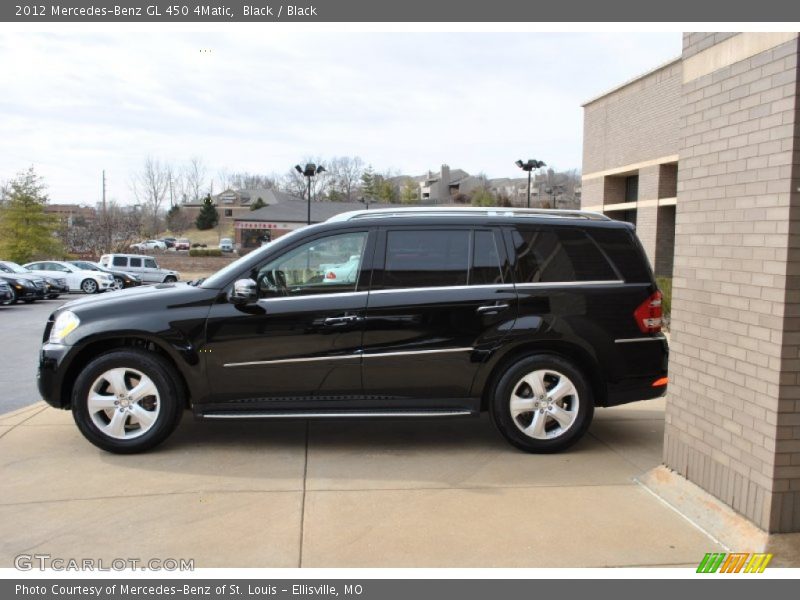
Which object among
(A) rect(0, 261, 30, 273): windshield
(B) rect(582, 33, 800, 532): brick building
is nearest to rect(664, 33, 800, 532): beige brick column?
(B) rect(582, 33, 800, 532): brick building

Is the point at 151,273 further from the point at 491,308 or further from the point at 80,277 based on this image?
the point at 491,308

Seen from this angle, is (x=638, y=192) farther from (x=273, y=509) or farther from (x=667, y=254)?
(x=273, y=509)

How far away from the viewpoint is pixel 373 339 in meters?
5.19

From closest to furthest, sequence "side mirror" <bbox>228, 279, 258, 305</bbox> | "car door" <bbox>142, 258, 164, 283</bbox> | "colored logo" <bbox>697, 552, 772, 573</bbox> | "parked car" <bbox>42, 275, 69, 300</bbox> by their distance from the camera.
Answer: "colored logo" <bbox>697, 552, 772, 573</bbox>
"side mirror" <bbox>228, 279, 258, 305</bbox>
"parked car" <bbox>42, 275, 69, 300</bbox>
"car door" <bbox>142, 258, 164, 283</bbox>

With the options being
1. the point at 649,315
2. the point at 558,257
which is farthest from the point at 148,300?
the point at 649,315

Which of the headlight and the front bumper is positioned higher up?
the headlight

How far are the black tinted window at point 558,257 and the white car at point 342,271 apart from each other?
1.30m

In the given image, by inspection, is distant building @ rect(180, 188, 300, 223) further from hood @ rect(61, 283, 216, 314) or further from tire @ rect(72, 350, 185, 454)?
tire @ rect(72, 350, 185, 454)

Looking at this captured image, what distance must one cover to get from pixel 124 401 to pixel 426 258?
8.55 ft

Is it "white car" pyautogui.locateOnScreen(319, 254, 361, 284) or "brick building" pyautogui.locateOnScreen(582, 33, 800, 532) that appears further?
"white car" pyautogui.locateOnScreen(319, 254, 361, 284)

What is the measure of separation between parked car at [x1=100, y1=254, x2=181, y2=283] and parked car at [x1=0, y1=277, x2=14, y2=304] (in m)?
13.6

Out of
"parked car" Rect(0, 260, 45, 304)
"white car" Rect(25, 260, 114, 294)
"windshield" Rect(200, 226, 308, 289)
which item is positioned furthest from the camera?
"white car" Rect(25, 260, 114, 294)

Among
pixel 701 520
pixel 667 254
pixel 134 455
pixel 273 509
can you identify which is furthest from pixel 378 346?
pixel 667 254

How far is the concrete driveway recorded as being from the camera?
145 inches
